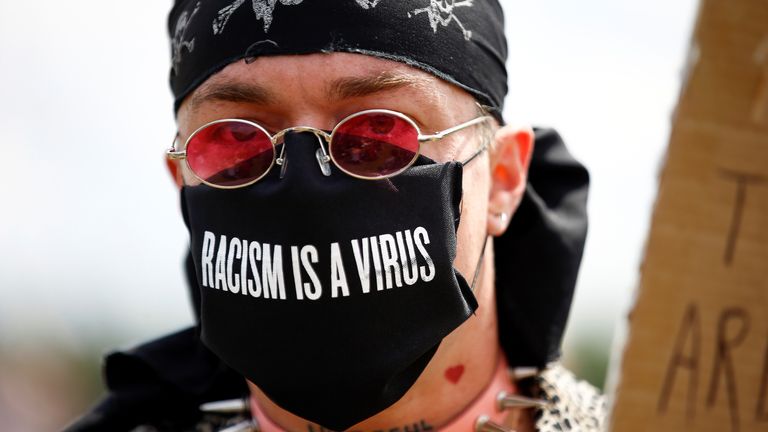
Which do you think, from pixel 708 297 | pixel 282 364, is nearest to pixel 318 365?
pixel 282 364

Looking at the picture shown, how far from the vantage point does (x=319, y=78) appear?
2490 millimetres

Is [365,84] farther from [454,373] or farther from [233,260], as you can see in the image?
[454,373]

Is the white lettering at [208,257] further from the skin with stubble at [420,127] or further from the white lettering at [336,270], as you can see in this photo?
the white lettering at [336,270]

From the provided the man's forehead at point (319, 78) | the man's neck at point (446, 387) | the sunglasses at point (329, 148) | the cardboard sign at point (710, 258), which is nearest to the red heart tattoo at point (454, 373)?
the man's neck at point (446, 387)

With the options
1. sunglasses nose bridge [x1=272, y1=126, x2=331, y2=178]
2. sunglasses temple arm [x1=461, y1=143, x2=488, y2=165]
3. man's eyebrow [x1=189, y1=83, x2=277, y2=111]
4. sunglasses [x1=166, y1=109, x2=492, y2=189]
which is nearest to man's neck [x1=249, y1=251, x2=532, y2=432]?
sunglasses temple arm [x1=461, y1=143, x2=488, y2=165]

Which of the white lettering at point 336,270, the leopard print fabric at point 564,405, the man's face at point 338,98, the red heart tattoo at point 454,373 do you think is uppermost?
the man's face at point 338,98

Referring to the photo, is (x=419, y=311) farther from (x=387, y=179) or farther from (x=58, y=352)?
(x=58, y=352)

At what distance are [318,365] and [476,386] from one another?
0.67m

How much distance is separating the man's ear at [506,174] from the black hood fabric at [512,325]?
13 centimetres

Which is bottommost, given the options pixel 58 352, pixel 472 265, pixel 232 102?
pixel 58 352

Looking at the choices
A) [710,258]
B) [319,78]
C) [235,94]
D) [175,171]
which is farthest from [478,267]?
[710,258]

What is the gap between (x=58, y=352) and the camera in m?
13.4

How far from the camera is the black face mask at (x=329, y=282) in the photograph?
7.52 feet

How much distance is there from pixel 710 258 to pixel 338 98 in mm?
1277
